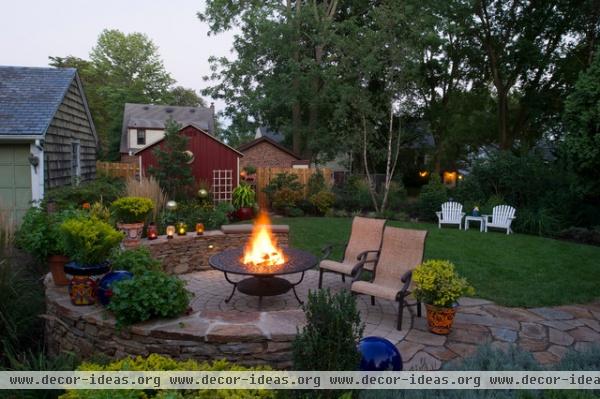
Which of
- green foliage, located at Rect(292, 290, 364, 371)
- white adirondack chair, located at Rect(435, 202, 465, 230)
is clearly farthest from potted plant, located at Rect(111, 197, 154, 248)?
white adirondack chair, located at Rect(435, 202, 465, 230)

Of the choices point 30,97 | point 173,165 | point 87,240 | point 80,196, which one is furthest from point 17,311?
point 173,165

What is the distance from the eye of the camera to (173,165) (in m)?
12.2

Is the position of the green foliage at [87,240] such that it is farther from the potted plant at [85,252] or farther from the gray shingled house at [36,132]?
the gray shingled house at [36,132]

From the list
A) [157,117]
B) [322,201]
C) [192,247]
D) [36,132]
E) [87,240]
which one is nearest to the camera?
[87,240]

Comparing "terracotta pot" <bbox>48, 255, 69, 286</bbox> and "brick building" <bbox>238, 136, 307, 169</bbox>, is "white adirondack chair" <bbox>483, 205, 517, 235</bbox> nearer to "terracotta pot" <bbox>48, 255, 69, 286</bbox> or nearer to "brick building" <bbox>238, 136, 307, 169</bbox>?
"terracotta pot" <bbox>48, 255, 69, 286</bbox>

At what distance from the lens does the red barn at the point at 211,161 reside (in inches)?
534

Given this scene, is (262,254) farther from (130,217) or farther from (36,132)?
(36,132)

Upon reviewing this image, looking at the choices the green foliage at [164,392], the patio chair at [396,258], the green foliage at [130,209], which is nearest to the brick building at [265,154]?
the green foliage at [130,209]

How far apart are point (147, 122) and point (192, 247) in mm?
23339

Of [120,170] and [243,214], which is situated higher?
[120,170]

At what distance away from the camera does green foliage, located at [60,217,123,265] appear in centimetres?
375

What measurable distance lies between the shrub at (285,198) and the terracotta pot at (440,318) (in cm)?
935

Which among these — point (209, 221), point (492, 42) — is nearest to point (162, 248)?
point (209, 221)

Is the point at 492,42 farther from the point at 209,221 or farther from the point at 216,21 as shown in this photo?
the point at 209,221
